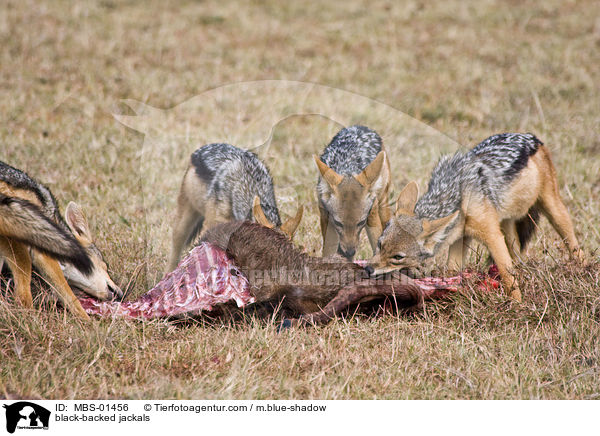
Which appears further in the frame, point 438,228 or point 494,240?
point 494,240

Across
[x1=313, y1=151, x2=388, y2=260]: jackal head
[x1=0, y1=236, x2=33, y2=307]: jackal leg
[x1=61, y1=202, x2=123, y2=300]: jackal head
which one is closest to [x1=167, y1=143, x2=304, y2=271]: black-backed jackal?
[x1=313, y1=151, x2=388, y2=260]: jackal head

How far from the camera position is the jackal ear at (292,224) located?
4.89 meters

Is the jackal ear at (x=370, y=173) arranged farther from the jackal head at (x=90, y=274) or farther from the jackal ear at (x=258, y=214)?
the jackal head at (x=90, y=274)

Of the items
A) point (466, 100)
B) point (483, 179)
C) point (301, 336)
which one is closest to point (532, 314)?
point (483, 179)

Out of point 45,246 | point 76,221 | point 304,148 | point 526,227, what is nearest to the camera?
point 45,246

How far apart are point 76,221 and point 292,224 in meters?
1.71

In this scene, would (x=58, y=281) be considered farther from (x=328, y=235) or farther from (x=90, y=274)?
(x=328, y=235)

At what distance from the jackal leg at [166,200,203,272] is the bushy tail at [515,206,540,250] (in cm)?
261

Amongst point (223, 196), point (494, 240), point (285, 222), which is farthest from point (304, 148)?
point (494, 240)

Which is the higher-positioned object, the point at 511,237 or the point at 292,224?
the point at 292,224

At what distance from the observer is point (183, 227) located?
511cm

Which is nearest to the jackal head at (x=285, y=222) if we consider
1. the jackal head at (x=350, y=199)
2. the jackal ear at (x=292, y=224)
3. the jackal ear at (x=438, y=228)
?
the jackal ear at (x=292, y=224)

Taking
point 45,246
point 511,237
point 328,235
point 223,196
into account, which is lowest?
point 511,237
